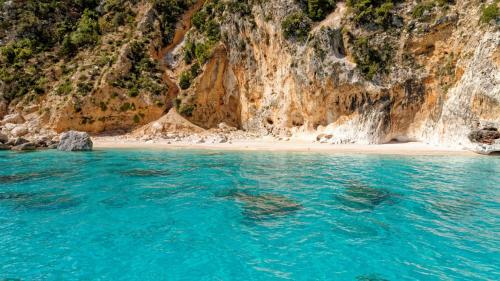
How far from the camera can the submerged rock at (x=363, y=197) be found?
1100cm

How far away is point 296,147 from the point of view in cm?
3083

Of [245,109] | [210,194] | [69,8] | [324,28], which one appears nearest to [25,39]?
[69,8]

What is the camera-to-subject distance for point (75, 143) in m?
30.0

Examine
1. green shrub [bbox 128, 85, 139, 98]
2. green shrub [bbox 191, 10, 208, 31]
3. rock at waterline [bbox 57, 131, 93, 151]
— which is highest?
green shrub [bbox 191, 10, 208, 31]

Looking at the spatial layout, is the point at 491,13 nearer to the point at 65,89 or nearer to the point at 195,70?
the point at 195,70

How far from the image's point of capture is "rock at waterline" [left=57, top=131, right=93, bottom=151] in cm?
2995

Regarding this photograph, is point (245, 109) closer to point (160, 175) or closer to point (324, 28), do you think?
point (324, 28)

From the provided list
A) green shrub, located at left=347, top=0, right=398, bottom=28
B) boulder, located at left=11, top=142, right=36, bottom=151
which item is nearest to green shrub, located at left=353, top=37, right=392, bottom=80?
green shrub, located at left=347, top=0, right=398, bottom=28

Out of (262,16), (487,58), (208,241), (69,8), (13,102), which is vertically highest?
(69,8)

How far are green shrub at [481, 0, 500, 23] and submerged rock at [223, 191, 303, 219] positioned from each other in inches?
1034

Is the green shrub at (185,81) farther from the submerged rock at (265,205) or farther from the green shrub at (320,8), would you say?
the submerged rock at (265,205)

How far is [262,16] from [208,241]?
3716 cm

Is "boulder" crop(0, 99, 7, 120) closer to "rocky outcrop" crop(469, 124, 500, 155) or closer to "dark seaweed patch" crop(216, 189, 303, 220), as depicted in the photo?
"dark seaweed patch" crop(216, 189, 303, 220)

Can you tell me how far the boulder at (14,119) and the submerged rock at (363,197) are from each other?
137ft
